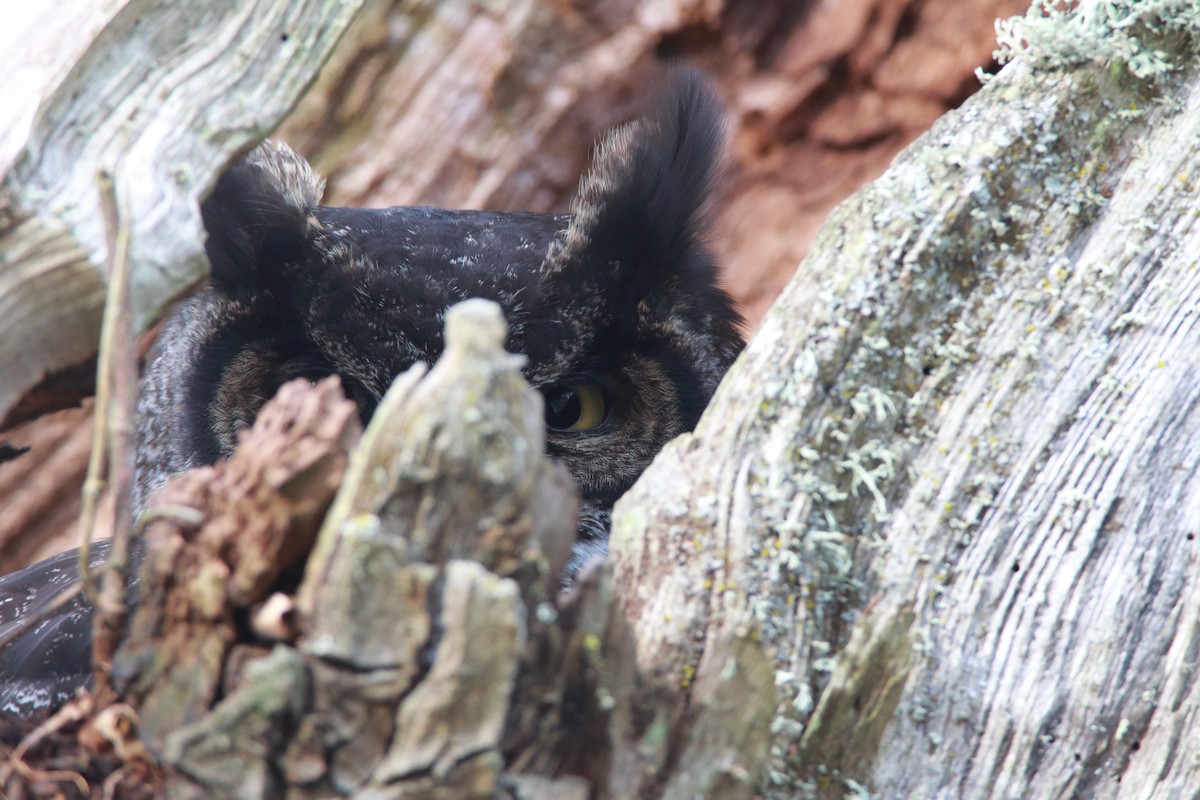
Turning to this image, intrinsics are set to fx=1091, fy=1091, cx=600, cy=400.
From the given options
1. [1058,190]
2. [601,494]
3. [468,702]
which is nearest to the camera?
[468,702]

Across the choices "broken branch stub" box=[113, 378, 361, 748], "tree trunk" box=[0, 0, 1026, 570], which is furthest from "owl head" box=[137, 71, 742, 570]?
"tree trunk" box=[0, 0, 1026, 570]

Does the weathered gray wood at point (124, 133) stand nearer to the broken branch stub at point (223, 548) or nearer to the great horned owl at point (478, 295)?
the broken branch stub at point (223, 548)

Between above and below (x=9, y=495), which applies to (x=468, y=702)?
above

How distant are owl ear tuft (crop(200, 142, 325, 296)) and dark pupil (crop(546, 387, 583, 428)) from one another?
49cm

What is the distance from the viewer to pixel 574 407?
199 centimetres

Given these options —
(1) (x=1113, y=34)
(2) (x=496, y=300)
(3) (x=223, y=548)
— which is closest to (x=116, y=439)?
(3) (x=223, y=548)

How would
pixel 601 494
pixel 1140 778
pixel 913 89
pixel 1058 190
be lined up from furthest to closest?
1. pixel 913 89
2. pixel 601 494
3. pixel 1058 190
4. pixel 1140 778

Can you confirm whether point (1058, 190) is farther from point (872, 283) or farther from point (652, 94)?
point (652, 94)

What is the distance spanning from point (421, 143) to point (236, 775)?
2.74 m

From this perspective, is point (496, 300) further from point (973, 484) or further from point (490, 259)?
point (973, 484)

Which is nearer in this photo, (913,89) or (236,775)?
(236,775)

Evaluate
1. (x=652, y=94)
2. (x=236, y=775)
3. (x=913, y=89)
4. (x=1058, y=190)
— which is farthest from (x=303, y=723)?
(x=913, y=89)

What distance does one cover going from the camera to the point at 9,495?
334 cm

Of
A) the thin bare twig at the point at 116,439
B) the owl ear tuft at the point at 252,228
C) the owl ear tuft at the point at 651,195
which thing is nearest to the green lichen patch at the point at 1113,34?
the owl ear tuft at the point at 651,195
